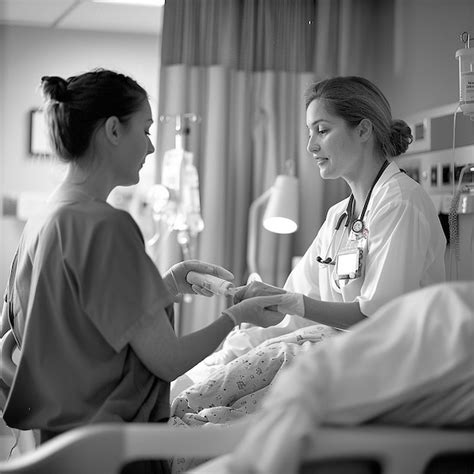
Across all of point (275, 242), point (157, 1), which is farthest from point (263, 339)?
point (157, 1)

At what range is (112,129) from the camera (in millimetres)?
Answer: 1840

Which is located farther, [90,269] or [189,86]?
[189,86]

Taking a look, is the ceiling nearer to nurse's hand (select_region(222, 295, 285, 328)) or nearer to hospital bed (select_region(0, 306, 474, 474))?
nurse's hand (select_region(222, 295, 285, 328))

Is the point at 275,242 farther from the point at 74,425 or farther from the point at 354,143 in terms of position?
the point at 74,425

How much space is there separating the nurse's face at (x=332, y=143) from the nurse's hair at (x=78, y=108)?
91 cm

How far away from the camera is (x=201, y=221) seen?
429cm

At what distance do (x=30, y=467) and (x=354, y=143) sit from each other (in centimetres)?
158

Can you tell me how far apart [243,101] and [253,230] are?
75 centimetres

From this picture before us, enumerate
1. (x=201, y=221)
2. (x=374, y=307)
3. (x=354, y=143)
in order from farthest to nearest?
(x=201, y=221), (x=354, y=143), (x=374, y=307)

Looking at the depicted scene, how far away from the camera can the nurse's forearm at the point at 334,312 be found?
2256 millimetres

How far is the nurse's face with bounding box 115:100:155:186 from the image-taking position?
6.13 feet

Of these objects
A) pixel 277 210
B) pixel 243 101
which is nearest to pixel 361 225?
pixel 277 210

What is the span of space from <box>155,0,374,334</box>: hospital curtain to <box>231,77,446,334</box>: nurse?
175 cm

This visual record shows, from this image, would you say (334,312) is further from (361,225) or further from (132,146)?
(132,146)
